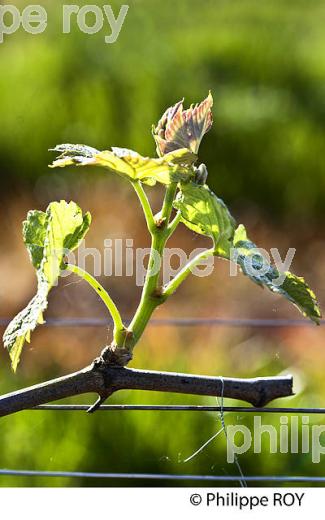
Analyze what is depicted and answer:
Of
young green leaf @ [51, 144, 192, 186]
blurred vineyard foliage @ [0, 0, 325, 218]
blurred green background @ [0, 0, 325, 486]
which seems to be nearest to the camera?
young green leaf @ [51, 144, 192, 186]

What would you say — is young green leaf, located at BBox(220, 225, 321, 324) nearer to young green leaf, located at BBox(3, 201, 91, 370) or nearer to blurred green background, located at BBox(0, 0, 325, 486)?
young green leaf, located at BBox(3, 201, 91, 370)

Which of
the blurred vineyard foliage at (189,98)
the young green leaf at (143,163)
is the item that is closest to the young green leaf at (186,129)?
the young green leaf at (143,163)

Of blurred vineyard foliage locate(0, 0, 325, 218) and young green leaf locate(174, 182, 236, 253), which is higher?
blurred vineyard foliage locate(0, 0, 325, 218)

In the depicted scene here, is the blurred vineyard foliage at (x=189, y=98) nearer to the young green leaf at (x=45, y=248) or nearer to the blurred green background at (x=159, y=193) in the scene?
the blurred green background at (x=159, y=193)

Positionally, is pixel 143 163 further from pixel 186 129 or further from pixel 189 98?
pixel 189 98

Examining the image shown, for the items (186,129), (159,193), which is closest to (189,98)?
(159,193)

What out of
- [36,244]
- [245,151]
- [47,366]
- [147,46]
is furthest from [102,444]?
[147,46]

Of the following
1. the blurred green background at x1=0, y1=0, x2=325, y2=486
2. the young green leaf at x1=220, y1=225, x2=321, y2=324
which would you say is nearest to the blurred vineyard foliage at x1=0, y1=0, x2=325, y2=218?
the blurred green background at x1=0, y1=0, x2=325, y2=486

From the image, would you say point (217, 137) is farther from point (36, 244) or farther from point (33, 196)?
point (36, 244)
